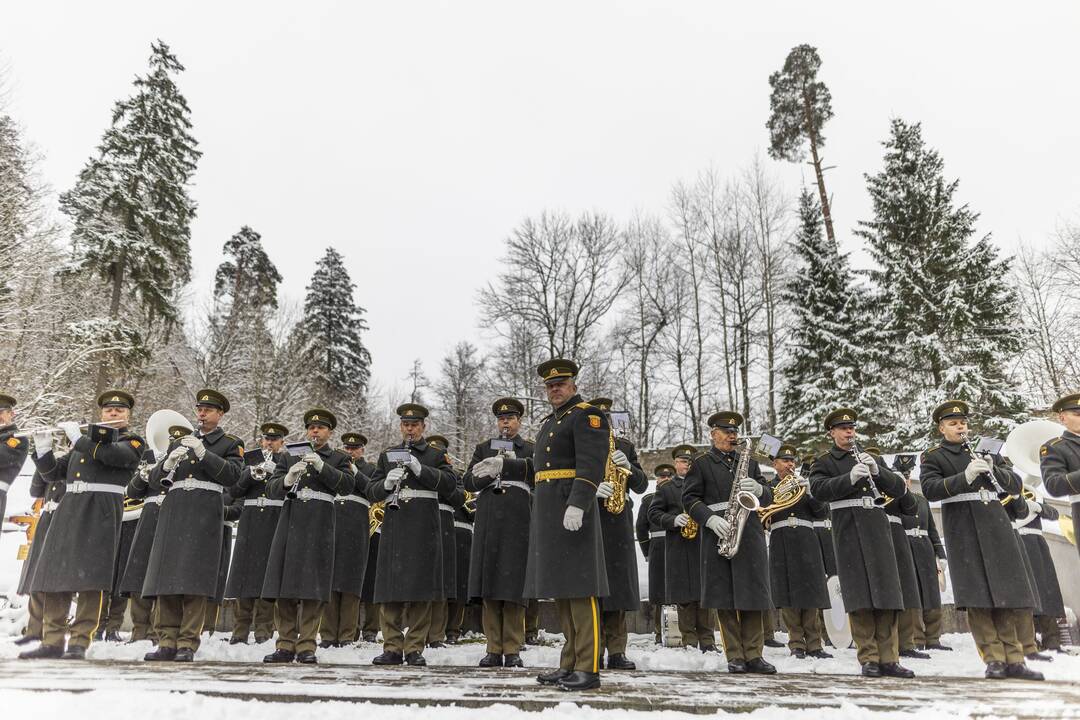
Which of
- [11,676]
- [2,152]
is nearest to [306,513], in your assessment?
[11,676]

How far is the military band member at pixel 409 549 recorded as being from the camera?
22.4 feet

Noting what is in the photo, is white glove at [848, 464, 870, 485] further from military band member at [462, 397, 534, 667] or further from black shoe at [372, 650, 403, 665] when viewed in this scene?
black shoe at [372, 650, 403, 665]

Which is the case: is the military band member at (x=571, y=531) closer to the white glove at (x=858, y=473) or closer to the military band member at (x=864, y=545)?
the white glove at (x=858, y=473)

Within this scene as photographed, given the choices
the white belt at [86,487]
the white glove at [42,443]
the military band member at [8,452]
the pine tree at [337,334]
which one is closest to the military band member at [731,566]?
the white belt at [86,487]

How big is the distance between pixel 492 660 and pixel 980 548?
4665 millimetres

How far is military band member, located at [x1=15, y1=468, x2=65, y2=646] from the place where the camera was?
23.8 ft

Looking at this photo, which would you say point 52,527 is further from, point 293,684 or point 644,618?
→ point 644,618

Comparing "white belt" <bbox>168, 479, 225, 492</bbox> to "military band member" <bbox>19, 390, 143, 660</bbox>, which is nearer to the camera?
"military band member" <bbox>19, 390, 143, 660</bbox>

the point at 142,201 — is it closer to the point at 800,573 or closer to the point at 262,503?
the point at 262,503

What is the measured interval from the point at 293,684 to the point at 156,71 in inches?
1126

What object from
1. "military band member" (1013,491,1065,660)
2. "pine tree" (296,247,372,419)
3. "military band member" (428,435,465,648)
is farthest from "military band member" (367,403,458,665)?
"pine tree" (296,247,372,419)

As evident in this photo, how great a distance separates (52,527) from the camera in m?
6.71

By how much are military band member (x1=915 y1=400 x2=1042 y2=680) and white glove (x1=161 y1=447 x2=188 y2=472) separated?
22.4ft

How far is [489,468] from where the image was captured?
643cm
